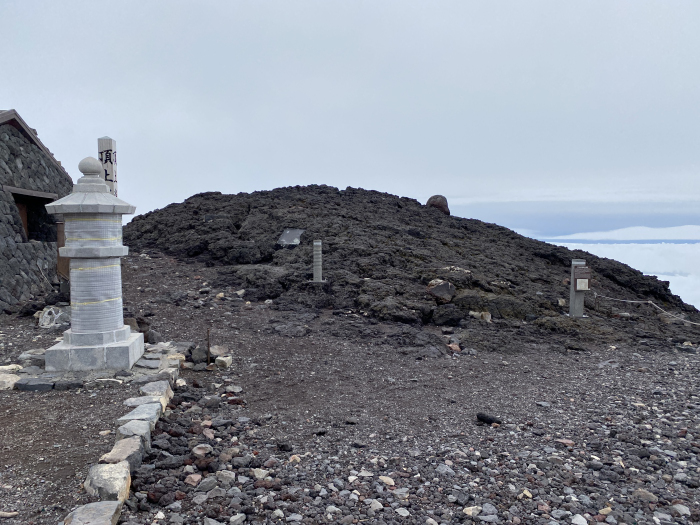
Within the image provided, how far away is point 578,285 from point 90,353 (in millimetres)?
9880

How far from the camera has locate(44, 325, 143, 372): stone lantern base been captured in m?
6.44

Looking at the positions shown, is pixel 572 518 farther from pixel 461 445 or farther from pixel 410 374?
pixel 410 374

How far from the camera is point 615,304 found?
13562mm

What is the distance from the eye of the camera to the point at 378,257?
1366 cm

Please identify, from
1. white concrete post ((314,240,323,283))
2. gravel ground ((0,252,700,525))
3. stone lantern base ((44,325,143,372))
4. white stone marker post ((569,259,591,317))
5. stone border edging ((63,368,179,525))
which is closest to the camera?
stone border edging ((63,368,179,525))

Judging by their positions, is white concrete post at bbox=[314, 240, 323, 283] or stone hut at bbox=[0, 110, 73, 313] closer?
stone hut at bbox=[0, 110, 73, 313]

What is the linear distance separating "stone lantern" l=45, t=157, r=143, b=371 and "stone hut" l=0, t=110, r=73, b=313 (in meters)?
4.48

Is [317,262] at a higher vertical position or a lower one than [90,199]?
lower

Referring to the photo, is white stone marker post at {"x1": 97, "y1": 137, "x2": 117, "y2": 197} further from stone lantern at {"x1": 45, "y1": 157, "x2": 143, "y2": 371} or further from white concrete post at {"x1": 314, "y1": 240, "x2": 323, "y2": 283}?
white concrete post at {"x1": 314, "y1": 240, "x2": 323, "y2": 283}

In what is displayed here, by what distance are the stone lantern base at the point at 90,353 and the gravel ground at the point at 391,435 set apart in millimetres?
684

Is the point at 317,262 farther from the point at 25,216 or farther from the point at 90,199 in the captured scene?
the point at 25,216

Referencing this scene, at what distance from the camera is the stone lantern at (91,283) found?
6.50 meters

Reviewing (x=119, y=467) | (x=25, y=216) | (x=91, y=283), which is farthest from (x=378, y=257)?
(x=119, y=467)

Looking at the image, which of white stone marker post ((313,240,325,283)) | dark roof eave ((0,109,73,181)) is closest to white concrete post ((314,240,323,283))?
white stone marker post ((313,240,325,283))
